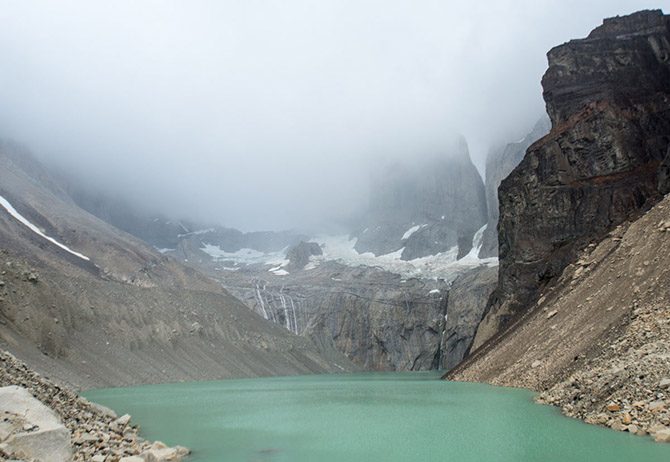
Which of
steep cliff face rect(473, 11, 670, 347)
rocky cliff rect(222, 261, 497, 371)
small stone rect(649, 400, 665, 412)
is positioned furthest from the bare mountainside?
small stone rect(649, 400, 665, 412)

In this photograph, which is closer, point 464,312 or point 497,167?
point 464,312

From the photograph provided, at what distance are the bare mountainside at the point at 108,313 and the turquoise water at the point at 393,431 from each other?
22913 mm

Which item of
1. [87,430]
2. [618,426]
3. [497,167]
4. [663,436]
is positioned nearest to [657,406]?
[618,426]

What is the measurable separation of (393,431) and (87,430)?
980 centimetres

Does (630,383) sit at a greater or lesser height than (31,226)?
greater

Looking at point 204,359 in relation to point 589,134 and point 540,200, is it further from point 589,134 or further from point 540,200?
point 589,134

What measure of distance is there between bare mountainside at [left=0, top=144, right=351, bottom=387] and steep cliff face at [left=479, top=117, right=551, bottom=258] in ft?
195

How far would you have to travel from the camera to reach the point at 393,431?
2081 cm

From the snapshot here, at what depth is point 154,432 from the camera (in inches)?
911

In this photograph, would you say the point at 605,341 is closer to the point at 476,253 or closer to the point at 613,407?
the point at 613,407

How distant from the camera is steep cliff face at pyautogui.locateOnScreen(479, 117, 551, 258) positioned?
15326 cm

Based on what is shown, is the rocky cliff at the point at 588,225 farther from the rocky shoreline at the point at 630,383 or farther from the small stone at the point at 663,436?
the small stone at the point at 663,436

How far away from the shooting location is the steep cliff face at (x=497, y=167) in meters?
153

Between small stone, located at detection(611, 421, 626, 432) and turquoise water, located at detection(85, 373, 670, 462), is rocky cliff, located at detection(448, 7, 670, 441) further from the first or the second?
small stone, located at detection(611, 421, 626, 432)
